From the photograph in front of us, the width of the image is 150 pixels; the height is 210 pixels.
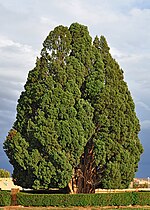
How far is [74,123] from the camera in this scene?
19797 mm

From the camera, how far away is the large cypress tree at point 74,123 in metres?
19.5

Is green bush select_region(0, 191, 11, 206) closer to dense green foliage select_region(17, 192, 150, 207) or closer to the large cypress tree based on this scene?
dense green foliage select_region(17, 192, 150, 207)

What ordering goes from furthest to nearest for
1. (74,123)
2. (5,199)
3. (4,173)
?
(4,173), (74,123), (5,199)

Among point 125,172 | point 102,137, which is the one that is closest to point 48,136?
point 102,137

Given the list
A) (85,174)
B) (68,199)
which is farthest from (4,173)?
(68,199)

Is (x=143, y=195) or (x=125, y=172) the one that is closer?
(x=143, y=195)

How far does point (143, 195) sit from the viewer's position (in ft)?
63.7

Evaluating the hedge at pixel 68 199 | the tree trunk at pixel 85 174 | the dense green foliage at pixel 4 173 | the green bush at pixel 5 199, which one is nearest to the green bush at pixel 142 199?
the hedge at pixel 68 199

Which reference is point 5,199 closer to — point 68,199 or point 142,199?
point 68,199

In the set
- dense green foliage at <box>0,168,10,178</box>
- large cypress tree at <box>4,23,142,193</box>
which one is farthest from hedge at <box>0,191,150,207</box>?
dense green foliage at <box>0,168,10,178</box>

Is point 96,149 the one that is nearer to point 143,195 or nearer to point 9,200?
point 143,195

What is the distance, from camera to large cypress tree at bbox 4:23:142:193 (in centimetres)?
1953

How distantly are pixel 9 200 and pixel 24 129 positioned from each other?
3547 millimetres

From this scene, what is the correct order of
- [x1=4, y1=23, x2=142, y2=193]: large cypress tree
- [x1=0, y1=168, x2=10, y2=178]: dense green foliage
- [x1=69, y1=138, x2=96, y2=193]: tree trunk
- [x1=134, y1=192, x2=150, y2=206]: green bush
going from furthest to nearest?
[x1=0, y1=168, x2=10, y2=178]: dense green foliage < [x1=69, y1=138, x2=96, y2=193]: tree trunk < [x1=4, y1=23, x2=142, y2=193]: large cypress tree < [x1=134, y1=192, x2=150, y2=206]: green bush
